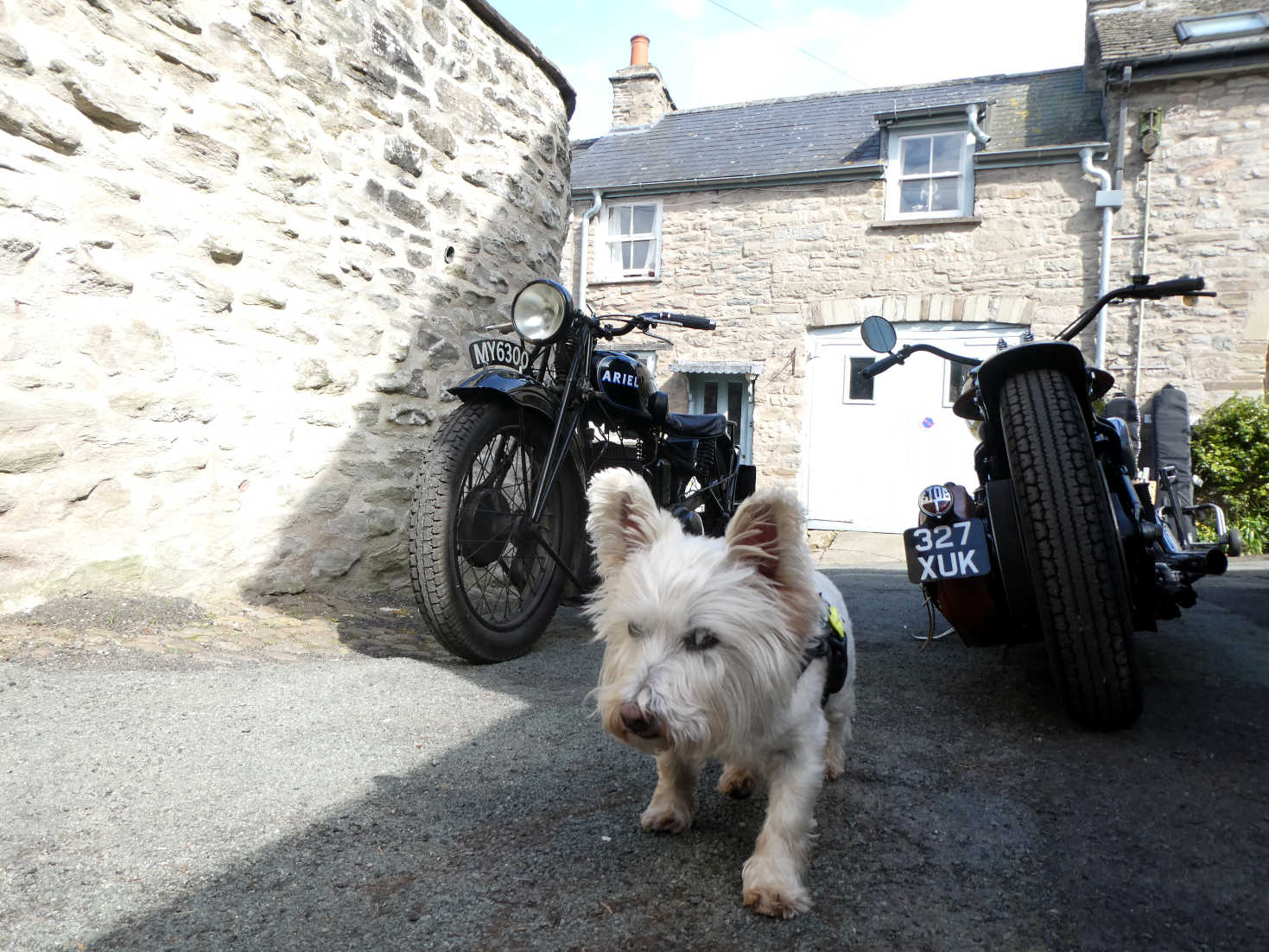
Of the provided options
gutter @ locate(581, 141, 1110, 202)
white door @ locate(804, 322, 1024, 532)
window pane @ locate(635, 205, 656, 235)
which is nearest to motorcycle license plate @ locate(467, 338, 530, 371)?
Result: white door @ locate(804, 322, 1024, 532)

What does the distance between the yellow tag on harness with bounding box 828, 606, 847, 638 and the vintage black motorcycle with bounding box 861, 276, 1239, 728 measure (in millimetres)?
589

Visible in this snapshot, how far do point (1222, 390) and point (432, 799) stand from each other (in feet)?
40.2

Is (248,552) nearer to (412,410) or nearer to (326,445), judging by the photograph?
(326,445)

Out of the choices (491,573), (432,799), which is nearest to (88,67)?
(491,573)

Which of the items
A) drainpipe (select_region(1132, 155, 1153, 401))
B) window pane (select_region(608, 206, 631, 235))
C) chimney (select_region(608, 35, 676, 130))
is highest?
chimney (select_region(608, 35, 676, 130))

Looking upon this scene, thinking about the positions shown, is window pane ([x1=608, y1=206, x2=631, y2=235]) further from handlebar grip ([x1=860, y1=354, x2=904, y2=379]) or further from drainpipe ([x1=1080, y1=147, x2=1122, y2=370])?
handlebar grip ([x1=860, y1=354, x2=904, y2=379])

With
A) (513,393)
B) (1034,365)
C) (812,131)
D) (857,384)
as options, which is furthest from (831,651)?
(812,131)

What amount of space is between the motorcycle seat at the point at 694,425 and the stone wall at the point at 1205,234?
29.0ft

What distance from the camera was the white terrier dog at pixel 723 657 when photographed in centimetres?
161

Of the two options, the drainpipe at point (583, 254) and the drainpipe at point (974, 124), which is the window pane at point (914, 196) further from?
the drainpipe at point (583, 254)

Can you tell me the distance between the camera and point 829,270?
41.7ft

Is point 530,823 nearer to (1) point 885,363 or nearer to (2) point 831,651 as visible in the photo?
(2) point 831,651

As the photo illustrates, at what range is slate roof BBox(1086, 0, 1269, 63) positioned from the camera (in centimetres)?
1100

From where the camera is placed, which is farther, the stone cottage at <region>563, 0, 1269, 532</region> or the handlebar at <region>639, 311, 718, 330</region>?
the stone cottage at <region>563, 0, 1269, 532</region>
